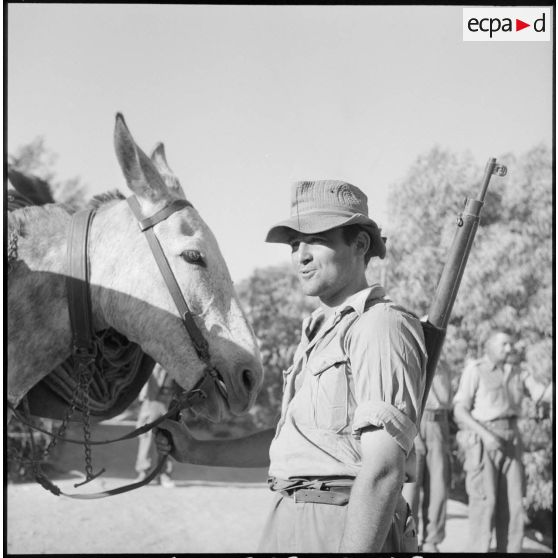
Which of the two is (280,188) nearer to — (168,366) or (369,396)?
(168,366)

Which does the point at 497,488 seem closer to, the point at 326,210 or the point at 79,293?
the point at 79,293

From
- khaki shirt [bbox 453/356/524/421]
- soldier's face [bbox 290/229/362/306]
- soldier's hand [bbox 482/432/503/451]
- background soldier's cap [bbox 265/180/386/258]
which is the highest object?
background soldier's cap [bbox 265/180/386/258]

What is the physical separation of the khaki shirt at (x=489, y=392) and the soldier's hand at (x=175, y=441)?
→ 181 inches

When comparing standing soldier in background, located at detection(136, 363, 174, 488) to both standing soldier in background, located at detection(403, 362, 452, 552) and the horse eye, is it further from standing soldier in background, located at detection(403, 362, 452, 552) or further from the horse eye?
the horse eye

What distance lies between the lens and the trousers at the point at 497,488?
7.03 metres

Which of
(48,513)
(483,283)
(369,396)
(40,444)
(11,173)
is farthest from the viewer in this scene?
(483,283)

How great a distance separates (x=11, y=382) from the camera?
347 cm

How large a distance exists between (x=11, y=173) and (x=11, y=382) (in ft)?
3.27

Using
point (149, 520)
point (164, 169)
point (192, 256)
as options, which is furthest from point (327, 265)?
point (149, 520)

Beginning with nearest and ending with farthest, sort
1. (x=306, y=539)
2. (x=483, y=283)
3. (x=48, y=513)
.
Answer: (x=306, y=539) → (x=48, y=513) → (x=483, y=283)

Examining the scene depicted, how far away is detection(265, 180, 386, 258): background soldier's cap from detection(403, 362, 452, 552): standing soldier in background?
16.1ft

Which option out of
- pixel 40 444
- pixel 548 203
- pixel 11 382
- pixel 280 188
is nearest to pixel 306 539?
pixel 11 382

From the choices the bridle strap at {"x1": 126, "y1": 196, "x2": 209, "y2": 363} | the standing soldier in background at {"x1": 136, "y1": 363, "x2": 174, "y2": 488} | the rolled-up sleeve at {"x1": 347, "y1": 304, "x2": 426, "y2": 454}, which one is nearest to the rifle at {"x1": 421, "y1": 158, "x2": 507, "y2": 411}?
the rolled-up sleeve at {"x1": 347, "y1": 304, "x2": 426, "y2": 454}

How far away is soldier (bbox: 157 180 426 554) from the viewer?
2.11m
